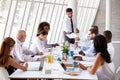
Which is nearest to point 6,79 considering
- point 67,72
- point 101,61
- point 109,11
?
point 67,72

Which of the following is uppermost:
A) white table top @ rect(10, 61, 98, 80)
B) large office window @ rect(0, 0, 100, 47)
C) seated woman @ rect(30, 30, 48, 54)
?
large office window @ rect(0, 0, 100, 47)

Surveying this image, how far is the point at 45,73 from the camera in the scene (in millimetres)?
2967

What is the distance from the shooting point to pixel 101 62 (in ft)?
10.2

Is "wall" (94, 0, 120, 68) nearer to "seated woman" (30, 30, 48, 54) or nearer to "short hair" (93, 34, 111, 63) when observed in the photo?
"seated woman" (30, 30, 48, 54)

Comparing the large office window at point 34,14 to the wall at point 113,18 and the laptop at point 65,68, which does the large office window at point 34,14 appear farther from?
the laptop at point 65,68

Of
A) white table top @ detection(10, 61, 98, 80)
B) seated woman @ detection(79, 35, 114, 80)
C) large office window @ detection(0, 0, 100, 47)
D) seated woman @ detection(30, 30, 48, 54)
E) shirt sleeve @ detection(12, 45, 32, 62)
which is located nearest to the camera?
white table top @ detection(10, 61, 98, 80)

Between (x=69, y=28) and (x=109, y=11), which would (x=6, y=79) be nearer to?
(x=69, y=28)

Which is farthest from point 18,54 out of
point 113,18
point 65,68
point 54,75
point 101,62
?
point 113,18

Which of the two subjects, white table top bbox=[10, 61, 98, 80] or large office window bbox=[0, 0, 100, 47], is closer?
white table top bbox=[10, 61, 98, 80]

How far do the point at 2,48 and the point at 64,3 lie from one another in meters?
9.84

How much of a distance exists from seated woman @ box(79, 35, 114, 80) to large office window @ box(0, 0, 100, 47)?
242 inches

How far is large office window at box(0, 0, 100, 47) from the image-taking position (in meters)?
9.73

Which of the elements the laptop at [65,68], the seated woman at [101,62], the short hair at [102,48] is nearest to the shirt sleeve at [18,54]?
the laptop at [65,68]

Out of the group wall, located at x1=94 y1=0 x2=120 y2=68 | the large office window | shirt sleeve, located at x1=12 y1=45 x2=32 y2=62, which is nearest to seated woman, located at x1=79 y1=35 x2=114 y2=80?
shirt sleeve, located at x1=12 y1=45 x2=32 y2=62
